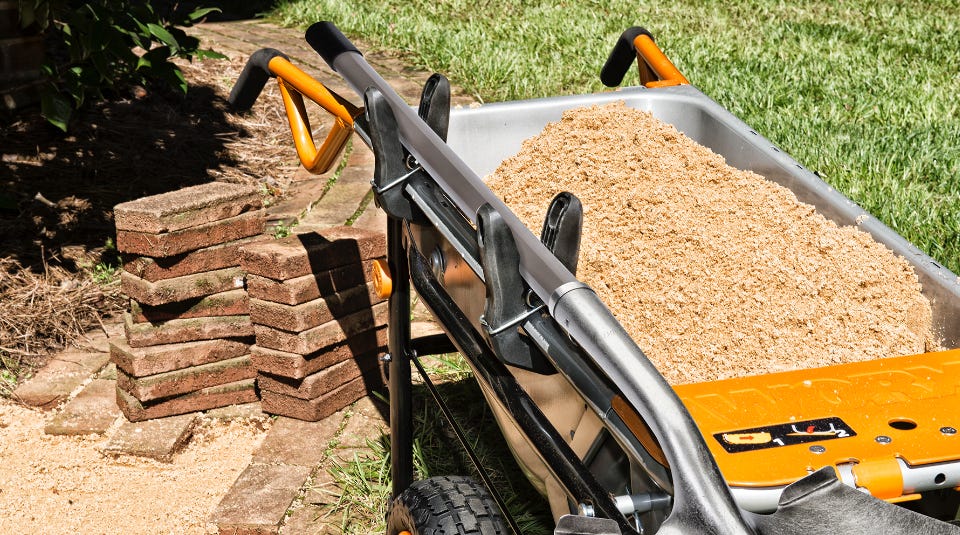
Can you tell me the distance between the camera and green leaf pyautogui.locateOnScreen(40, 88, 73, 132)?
3.04 m

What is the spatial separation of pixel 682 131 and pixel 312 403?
134cm

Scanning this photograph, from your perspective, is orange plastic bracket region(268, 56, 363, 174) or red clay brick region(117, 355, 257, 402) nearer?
orange plastic bracket region(268, 56, 363, 174)

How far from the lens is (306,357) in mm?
2865

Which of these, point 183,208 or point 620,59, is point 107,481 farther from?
point 620,59

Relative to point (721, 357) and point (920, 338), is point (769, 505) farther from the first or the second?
point (920, 338)

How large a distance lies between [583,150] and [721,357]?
2.64 ft

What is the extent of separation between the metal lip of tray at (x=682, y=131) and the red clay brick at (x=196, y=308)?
939 mm

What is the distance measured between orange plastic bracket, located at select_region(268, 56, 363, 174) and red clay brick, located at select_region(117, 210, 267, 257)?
0.70m

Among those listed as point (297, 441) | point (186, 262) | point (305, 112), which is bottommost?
point (297, 441)

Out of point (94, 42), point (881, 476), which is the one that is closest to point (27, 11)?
point (94, 42)

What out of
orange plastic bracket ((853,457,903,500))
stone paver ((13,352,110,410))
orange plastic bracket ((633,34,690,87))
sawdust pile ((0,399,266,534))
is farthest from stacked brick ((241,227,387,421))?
orange plastic bracket ((853,457,903,500))

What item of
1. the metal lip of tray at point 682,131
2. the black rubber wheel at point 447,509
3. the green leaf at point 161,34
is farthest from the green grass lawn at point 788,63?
the black rubber wheel at point 447,509

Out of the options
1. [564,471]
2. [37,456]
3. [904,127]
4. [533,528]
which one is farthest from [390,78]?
[564,471]

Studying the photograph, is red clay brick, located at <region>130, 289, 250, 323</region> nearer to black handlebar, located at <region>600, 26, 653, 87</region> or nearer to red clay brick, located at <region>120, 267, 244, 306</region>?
red clay brick, located at <region>120, 267, 244, 306</region>
